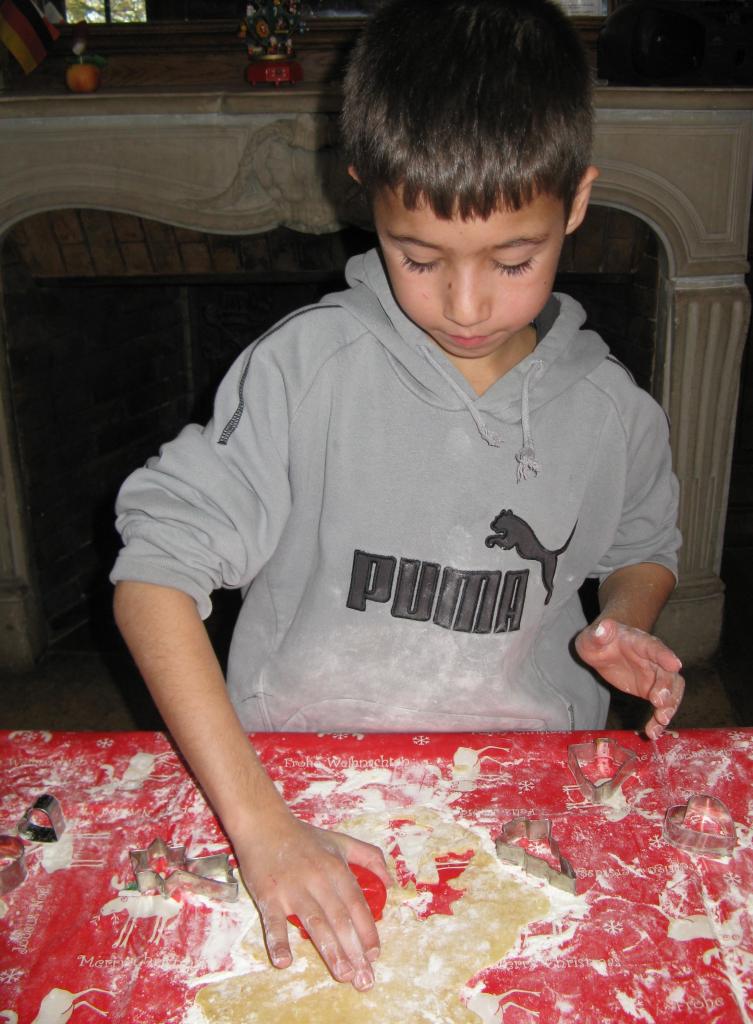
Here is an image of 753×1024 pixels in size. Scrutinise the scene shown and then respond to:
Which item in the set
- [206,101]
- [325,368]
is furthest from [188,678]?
[206,101]

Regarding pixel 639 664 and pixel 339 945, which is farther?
pixel 639 664

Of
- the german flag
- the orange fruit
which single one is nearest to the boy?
the orange fruit

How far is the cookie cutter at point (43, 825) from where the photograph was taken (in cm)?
78

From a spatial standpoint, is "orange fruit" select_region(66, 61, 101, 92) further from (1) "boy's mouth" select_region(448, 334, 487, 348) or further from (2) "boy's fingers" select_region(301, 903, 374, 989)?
(2) "boy's fingers" select_region(301, 903, 374, 989)

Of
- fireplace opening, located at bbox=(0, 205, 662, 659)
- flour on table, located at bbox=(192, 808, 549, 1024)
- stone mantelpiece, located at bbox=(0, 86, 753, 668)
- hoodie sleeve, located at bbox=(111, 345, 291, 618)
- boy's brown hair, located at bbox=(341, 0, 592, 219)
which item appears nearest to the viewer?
flour on table, located at bbox=(192, 808, 549, 1024)

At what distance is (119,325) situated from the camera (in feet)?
9.16

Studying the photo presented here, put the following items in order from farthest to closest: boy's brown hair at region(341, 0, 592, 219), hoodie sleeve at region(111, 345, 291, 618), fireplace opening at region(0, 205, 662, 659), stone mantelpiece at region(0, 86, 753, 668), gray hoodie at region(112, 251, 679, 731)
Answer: fireplace opening at region(0, 205, 662, 659)
stone mantelpiece at region(0, 86, 753, 668)
gray hoodie at region(112, 251, 679, 731)
hoodie sleeve at region(111, 345, 291, 618)
boy's brown hair at region(341, 0, 592, 219)

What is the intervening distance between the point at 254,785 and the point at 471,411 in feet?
1.43

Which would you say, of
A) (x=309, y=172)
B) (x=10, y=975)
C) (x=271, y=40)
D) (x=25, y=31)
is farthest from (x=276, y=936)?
(x=25, y=31)

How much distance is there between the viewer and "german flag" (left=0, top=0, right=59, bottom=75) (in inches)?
84.1

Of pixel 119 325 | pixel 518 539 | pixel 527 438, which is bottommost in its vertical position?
pixel 119 325

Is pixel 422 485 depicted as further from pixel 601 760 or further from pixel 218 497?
pixel 601 760

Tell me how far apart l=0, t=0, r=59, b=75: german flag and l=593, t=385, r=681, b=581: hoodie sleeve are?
6.11ft

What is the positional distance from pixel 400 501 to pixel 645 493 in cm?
30
